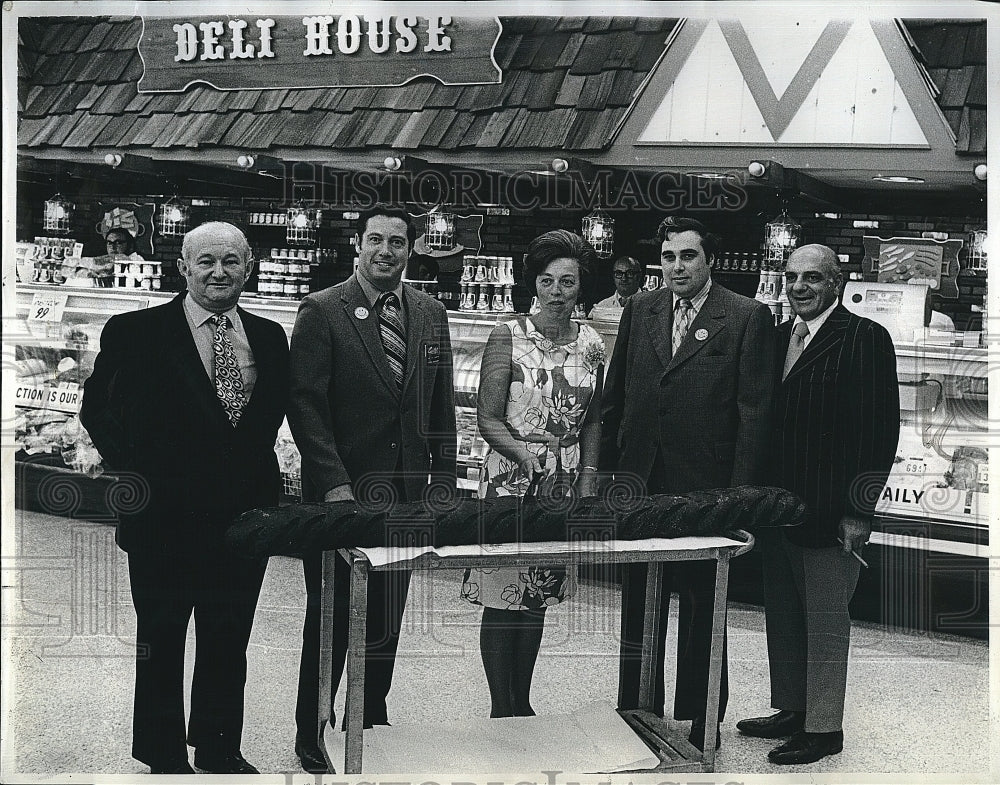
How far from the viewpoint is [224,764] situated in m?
3.41

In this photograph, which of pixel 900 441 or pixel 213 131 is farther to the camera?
pixel 900 441

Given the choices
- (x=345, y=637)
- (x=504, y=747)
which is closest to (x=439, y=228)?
(x=345, y=637)

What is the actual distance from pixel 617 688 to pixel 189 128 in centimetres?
219

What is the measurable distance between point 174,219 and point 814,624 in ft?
7.57

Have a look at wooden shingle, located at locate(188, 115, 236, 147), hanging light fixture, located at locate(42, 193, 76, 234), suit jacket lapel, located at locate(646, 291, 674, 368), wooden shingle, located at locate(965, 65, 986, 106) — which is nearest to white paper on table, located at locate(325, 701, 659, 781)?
suit jacket lapel, located at locate(646, 291, 674, 368)

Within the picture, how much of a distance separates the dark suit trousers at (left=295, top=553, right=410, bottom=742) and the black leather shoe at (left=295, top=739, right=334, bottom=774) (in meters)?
0.02

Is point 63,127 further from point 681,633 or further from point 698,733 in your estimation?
point 698,733

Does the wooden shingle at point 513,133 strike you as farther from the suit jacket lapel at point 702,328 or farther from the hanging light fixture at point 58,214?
the hanging light fixture at point 58,214

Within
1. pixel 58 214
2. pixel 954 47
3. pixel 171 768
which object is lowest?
pixel 171 768

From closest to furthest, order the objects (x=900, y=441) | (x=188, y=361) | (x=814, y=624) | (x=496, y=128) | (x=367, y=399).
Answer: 1. (x=188, y=361)
2. (x=367, y=399)
3. (x=496, y=128)
4. (x=814, y=624)
5. (x=900, y=441)

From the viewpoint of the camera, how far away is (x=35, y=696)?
3.48 meters

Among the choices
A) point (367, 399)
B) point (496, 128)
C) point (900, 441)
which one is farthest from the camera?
point (900, 441)

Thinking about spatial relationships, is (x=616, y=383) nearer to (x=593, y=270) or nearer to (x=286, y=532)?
(x=593, y=270)

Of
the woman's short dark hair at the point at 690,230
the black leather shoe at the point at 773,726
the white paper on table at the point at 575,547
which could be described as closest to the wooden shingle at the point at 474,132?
the woman's short dark hair at the point at 690,230
